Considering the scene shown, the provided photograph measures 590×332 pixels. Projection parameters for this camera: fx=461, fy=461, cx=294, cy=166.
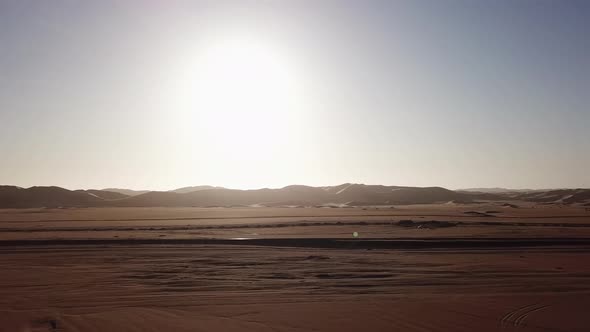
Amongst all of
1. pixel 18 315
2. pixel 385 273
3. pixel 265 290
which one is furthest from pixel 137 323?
pixel 385 273

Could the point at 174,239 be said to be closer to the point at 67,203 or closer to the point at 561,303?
the point at 561,303

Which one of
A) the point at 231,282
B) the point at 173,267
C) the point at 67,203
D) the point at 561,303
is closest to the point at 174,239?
the point at 173,267

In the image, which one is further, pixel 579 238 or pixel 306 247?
pixel 579 238

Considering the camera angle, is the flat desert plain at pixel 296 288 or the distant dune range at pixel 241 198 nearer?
the flat desert plain at pixel 296 288

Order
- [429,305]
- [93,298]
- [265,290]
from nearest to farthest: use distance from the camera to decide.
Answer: [429,305] → [93,298] → [265,290]

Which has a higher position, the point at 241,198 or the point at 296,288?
the point at 241,198

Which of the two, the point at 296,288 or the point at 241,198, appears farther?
the point at 241,198

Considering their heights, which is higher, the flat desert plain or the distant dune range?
the distant dune range

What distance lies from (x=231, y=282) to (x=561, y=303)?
7.57 m

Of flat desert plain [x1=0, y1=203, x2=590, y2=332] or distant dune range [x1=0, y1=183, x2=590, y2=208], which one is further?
distant dune range [x1=0, y1=183, x2=590, y2=208]

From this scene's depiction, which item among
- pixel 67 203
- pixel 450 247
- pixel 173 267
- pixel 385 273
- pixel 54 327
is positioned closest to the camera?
pixel 54 327

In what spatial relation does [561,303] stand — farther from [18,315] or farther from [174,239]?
[174,239]

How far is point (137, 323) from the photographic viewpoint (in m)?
8.07

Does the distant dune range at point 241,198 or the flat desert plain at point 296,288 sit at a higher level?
the distant dune range at point 241,198
